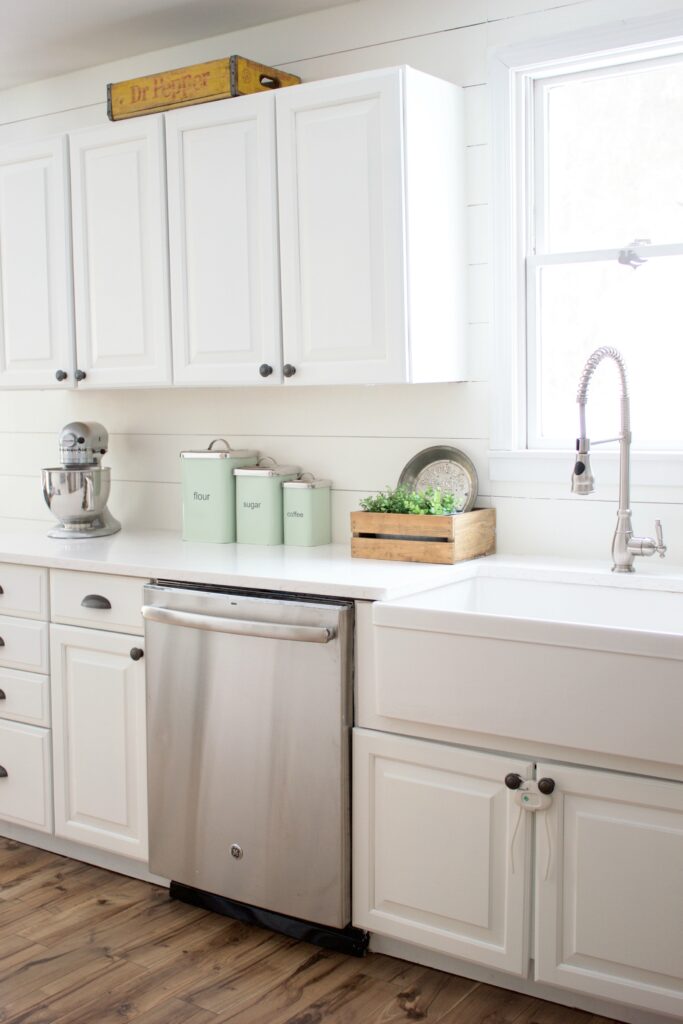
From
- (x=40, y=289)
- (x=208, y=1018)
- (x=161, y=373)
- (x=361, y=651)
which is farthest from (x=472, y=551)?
(x=40, y=289)

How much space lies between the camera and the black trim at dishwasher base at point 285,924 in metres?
2.52

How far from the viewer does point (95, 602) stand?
2.87 m

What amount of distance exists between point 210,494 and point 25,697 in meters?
0.76

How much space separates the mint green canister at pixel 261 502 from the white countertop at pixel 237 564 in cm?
6

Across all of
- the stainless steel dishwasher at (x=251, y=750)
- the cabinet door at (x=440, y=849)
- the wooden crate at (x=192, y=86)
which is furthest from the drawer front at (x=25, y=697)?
the wooden crate at (x=192, y=86)

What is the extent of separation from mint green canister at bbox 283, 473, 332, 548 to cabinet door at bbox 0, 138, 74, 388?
791 mm

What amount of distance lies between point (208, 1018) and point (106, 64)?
2.83m

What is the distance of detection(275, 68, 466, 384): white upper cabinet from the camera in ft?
8.68

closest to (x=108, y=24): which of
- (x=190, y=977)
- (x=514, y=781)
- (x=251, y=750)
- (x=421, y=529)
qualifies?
(x=421, y=529)

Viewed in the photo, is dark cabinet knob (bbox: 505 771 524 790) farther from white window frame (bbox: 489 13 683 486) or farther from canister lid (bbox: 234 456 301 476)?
canister lid (bbox: 234 456 301 476)

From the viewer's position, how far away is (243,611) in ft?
8.39

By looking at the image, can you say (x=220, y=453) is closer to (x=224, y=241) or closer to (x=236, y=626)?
(x=224, y=241)

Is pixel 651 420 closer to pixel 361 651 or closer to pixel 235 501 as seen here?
pixel 361 651

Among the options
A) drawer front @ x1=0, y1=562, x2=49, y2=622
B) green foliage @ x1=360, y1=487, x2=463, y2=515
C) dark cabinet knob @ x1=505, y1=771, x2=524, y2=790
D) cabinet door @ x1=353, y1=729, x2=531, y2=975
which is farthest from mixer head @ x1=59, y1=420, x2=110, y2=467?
dark cabinet knob @ x1=505, y1=771, x2=524, y2=790
